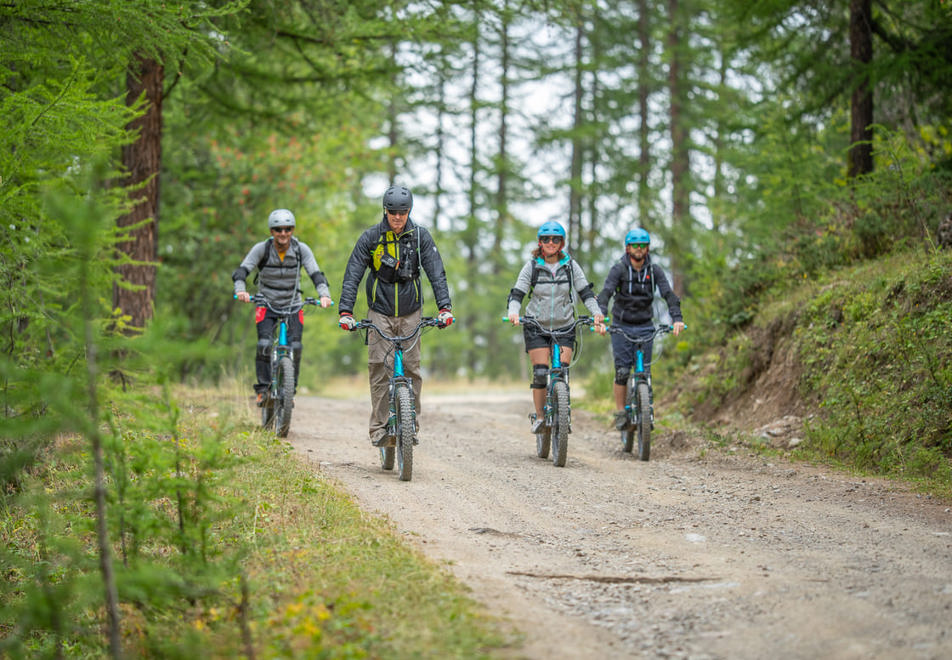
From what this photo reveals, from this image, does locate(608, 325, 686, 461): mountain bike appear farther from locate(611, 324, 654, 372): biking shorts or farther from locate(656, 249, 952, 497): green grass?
locate(656, 249, 952, 497): green grass

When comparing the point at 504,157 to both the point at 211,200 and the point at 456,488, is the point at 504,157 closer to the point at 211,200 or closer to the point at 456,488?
the point at 211,200

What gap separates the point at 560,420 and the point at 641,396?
116cm

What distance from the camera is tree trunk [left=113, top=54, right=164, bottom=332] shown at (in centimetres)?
1248

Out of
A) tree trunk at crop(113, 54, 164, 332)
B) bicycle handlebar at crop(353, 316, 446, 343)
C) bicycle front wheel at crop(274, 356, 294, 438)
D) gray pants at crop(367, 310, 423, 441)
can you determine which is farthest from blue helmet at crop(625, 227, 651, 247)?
tree trunk at crop(113, 54, 164, 332)

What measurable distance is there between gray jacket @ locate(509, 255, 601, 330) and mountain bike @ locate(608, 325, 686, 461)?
73 cm

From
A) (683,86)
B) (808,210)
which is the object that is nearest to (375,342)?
(808,210)

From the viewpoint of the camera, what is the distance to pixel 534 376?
31.9 feet

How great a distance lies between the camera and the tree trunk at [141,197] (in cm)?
1248

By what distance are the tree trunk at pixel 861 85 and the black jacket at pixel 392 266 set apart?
8.39 meters

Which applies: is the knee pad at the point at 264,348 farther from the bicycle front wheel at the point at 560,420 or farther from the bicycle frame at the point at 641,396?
the bicycle frame at the point at 641,396

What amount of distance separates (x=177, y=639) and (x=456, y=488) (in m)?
3.61

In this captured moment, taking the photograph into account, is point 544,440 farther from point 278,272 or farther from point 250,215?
point 250,215

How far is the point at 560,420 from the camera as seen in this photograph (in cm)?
913

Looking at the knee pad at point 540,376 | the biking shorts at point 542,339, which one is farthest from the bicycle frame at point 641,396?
the knee pad at point 540,376
